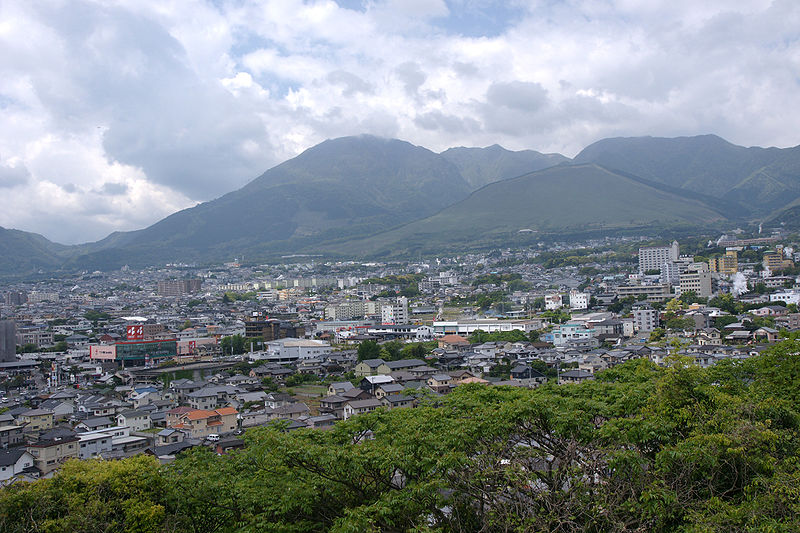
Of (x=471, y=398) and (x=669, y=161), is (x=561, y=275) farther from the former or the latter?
(x=669, y=161)

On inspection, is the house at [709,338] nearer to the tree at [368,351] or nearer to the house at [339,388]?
the tree at [368,351]

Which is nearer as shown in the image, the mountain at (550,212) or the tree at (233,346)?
the tree at (233,346)

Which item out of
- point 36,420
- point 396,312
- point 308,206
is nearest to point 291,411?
point 36,420

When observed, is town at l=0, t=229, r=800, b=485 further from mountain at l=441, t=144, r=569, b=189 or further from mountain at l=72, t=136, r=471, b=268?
mountain at l=441, t=144, r=569, b=189

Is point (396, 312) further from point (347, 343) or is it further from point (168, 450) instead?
point (168, 450)

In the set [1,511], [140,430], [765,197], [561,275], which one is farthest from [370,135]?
[1,511]

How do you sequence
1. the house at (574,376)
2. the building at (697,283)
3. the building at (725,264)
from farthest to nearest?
the building at (725,264)
the building at (697,283)
the house at (574,376)

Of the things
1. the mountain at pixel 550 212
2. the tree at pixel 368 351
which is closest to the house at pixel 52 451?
the tree at pixel 368 351

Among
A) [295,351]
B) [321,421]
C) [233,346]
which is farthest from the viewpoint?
[233,346]
